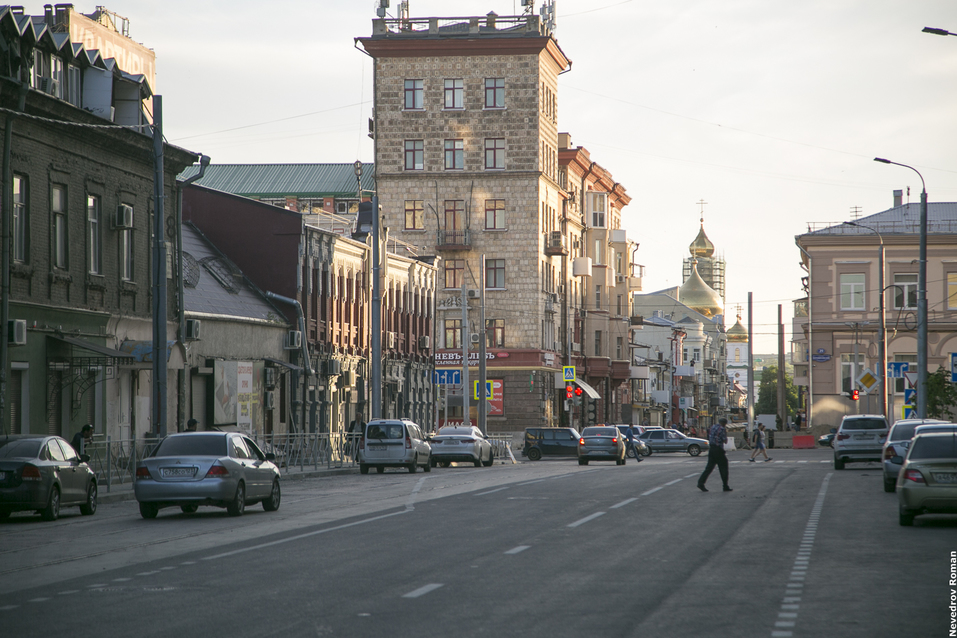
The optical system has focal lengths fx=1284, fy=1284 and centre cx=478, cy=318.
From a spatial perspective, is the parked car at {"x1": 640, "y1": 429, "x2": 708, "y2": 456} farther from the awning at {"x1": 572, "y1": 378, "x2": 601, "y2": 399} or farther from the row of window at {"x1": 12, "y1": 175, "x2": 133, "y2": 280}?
the row of window at {"x1": 12, "y1": 175, "x2": 133, "y2": 280}

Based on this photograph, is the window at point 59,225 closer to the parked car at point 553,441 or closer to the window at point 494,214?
the parked car at point 553,441

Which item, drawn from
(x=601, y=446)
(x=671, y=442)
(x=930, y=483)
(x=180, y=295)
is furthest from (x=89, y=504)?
(x=671, y=442)

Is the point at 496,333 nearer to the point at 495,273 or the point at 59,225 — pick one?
the point at 495,273

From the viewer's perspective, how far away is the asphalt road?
10195 mm

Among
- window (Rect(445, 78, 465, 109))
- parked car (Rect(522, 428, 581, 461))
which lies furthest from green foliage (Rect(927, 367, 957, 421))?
window (Rect(445, 78, 465, 109))

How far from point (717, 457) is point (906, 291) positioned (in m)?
52.6

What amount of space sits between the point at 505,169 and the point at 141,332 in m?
43.8

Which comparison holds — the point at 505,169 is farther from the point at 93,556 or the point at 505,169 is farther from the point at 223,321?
the point at 93,556

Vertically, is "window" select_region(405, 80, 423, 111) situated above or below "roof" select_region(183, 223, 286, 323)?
above

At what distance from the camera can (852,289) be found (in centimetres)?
7800

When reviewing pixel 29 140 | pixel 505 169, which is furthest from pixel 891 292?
pixel 29 140


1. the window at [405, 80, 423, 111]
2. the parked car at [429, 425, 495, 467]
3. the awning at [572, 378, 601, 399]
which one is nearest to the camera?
the parked car at [429, 425, 495, 467]

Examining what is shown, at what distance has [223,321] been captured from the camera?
42750mm

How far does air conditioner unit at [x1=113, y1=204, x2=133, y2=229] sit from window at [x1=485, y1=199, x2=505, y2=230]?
44.9m
